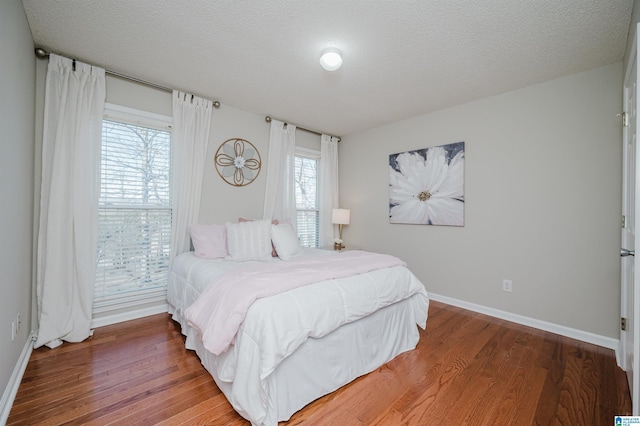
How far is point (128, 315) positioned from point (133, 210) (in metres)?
1.05

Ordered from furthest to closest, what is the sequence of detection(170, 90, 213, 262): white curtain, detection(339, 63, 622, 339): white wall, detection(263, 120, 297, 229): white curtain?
detection(263, 120, 297, 229): white curtain
detection(170, 90, 213, 262): white curtain
detection(339, 63, 622, 339): white wall

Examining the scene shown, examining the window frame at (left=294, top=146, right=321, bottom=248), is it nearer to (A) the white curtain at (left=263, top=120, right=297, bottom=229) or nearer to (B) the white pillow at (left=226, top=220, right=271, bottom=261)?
(A) the white curtain at (left=263, top=120, right=297, bottom=229)

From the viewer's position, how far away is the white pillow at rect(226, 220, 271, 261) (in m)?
2.63

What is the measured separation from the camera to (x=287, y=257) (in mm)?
2740

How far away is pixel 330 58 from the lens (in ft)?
6.98

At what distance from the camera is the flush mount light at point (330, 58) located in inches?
83.1

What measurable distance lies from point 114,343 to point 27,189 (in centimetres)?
138

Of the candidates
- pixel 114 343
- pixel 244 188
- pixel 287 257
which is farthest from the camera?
pixel 244 188

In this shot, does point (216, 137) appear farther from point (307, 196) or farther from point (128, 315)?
point (128, 315)

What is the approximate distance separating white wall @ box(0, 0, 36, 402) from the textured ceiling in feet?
1.17

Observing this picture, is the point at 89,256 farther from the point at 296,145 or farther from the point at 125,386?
the point at 296,145

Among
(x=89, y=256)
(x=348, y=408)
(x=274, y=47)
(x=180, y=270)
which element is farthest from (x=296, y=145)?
(x=348, y=408)

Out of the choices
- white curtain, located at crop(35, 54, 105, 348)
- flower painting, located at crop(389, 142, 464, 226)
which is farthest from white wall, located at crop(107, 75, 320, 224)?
flower painting, located at crop(389, 142, 464, 226)

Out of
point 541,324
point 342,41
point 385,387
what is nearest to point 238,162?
point 342,41
